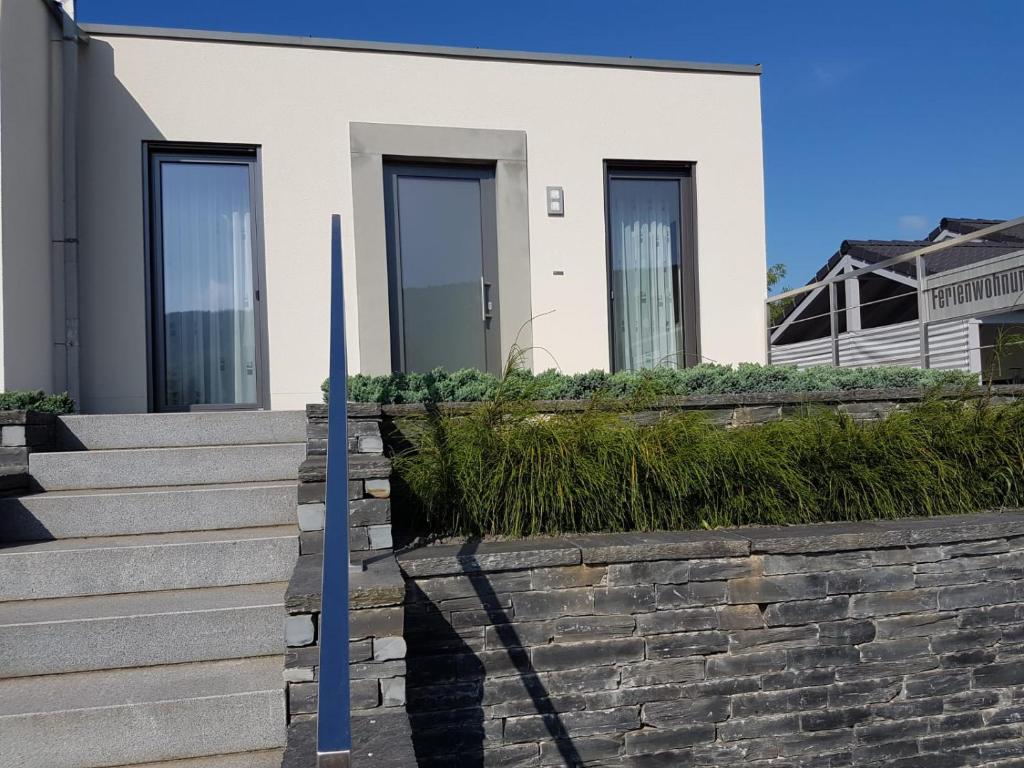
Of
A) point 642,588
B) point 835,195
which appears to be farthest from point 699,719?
point 835,195

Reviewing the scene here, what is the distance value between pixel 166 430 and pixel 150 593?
48.9 inches

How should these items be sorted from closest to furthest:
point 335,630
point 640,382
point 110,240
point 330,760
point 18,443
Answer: point 330,760
point 335,630
point 18,443
point 640,382
point 110,240

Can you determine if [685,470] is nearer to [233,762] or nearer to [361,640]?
[361,640]

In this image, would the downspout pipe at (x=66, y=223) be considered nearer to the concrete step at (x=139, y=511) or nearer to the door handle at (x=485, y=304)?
the concrete step at (x=139, y=511)

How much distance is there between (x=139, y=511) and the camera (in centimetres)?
341

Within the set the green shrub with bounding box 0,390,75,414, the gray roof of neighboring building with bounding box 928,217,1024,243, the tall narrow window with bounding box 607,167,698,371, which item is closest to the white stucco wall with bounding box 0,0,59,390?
the green shrub with bounding box 0,390,75,414

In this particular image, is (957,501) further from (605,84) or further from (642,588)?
(605,84)

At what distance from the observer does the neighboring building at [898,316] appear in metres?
9.84

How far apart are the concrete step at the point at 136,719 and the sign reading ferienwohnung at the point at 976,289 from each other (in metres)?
4.94

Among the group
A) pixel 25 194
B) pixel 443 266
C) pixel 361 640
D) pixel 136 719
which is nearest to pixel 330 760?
pixel 361 640

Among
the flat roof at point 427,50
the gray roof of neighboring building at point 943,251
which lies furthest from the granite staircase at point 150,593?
the gray roof of neighboring building at point 943,251

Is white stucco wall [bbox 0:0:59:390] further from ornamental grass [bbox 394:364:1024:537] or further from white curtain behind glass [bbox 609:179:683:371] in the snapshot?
white curtain behind glass [bbox 609:179:683:371]

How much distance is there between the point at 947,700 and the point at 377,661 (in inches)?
97.7

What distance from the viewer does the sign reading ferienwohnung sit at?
4852 mm
